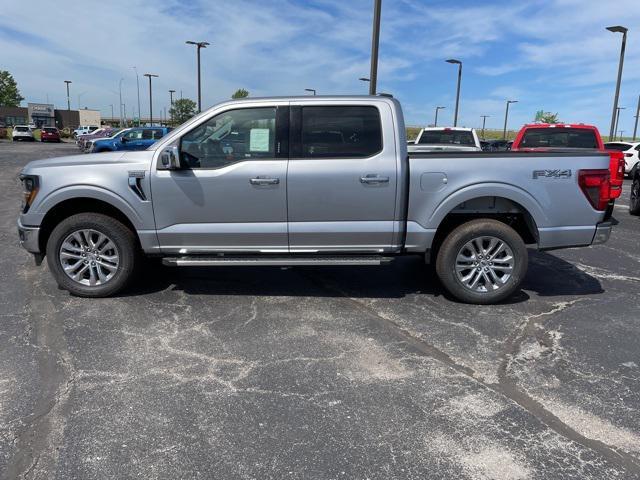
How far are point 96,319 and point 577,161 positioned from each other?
471cm

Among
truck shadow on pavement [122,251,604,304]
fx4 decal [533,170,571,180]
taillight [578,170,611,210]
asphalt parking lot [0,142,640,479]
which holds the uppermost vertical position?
fx4 decal [533,170,571,180]

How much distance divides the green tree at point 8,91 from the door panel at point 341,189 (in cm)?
10201

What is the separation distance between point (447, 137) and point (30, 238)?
9.75m

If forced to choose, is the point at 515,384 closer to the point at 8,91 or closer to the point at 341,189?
the point at 341,189

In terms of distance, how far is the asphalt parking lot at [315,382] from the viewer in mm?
2764

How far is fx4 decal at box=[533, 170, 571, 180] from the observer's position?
16.3 feet

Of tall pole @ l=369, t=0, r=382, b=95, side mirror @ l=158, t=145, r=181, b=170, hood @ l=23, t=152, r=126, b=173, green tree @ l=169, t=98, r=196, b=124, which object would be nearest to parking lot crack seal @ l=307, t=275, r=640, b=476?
side mirror @ l=158, t=145, r=181, b=170

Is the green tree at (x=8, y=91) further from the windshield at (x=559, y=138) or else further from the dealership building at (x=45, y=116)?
the windshield at (x=559, y=138)

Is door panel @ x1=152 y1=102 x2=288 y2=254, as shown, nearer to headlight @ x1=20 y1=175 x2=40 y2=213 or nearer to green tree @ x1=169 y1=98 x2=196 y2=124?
headlight @ x1=20 y1=175 x2=40 y2=213

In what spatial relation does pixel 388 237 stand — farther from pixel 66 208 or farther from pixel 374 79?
pixel 374 79

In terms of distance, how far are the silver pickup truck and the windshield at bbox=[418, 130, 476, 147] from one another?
751cm

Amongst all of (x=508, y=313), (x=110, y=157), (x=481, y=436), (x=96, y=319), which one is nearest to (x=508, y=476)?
(x=481, y=436)

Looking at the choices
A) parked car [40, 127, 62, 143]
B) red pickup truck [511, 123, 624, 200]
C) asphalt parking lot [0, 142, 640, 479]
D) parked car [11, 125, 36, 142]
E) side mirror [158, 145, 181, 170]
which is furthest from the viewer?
parked car [40, 127, 62, 143]

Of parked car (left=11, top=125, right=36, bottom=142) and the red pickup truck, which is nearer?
the red pickup truck
